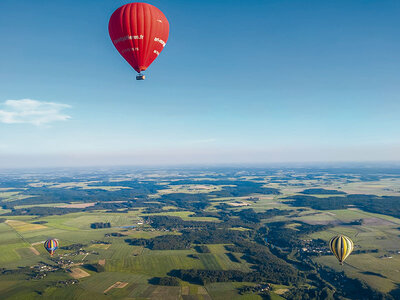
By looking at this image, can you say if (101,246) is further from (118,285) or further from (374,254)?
(374,254)

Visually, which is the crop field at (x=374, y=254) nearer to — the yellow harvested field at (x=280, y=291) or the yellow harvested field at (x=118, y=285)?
the yellow harvested field at (x=280, y=291)

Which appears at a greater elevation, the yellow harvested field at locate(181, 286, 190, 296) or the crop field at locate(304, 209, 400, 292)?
the crop field at locate(304, 209, 400, 292)

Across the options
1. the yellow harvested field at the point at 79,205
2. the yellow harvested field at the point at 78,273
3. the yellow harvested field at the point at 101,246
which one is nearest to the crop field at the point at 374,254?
the yellow harvested field at the point at 78,273

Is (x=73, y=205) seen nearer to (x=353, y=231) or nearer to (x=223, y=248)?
(x=223, y=248)

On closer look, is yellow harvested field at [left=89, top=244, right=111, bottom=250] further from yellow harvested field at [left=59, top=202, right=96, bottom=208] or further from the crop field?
yellow harvested field at [left=59, top=202, right=96, bottom=208]

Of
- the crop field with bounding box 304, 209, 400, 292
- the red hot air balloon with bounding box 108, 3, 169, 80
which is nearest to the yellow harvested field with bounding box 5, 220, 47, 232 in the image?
the crop field with bounding box 304, 209, 400, 292
